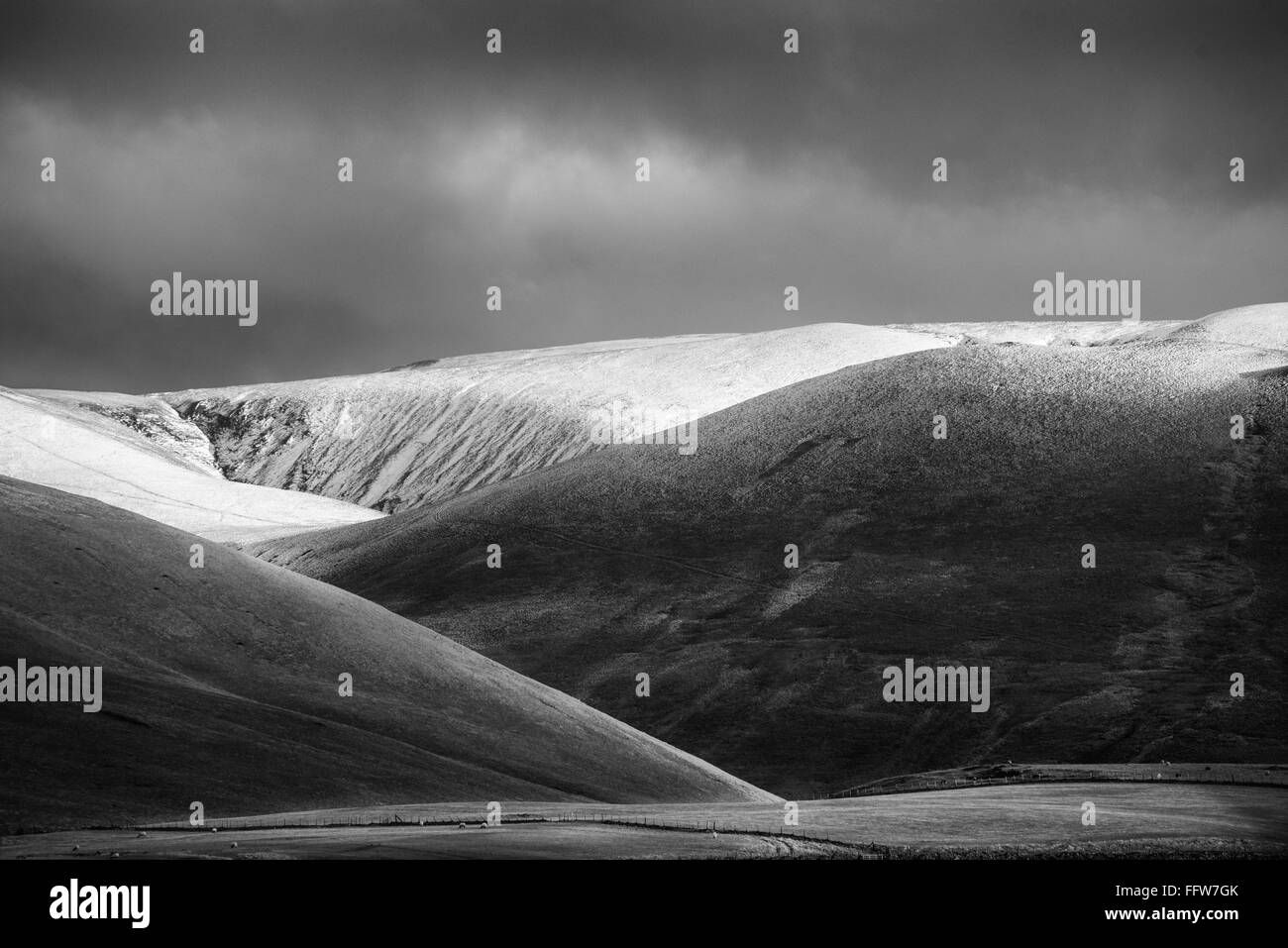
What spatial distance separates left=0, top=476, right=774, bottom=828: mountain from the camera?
162 ft

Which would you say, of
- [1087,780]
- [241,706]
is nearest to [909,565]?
[1087,780]

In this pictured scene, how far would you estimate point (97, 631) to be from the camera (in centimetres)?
6084

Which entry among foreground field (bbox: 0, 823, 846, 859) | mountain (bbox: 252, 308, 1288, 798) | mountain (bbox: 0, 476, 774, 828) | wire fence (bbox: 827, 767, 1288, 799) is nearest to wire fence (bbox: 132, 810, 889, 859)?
foreground field (bbox: 0, 823, 846, 859)

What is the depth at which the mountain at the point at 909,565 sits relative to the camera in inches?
3907

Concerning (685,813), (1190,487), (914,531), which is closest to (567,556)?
(914,531)

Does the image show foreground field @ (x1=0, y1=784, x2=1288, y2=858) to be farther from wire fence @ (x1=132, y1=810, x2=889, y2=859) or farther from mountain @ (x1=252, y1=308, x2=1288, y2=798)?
mountain @ (x1=252, y1=308, x2=1288, y2=798)

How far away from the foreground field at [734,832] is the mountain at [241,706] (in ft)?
14.0

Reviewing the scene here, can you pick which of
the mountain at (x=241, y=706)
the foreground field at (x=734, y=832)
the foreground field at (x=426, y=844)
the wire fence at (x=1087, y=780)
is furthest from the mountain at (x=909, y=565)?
the foreground field at (x=426, y=844)

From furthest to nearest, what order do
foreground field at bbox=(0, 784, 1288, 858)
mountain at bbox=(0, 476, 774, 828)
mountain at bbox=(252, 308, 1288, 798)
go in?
mountain at bbox=(252, 308, 1288, 798)
mountain at bbox=(0, 476, 774, 828)
foreground field at bbox=(0, 784, 1288, 858)

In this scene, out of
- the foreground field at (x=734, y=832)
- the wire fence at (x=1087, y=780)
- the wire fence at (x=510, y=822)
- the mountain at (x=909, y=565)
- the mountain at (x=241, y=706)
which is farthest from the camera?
the mountain at (x=909, y=565)

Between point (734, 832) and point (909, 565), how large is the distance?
80.3 metres

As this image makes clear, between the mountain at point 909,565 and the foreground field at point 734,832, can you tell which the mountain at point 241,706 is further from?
the mountain at point 909,565

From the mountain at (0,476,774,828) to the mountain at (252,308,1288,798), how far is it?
1107 inches

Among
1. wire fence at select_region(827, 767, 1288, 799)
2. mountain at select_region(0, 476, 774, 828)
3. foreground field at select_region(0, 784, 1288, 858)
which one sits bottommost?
wire fence at select_region(827, 767, 1288, 799)
